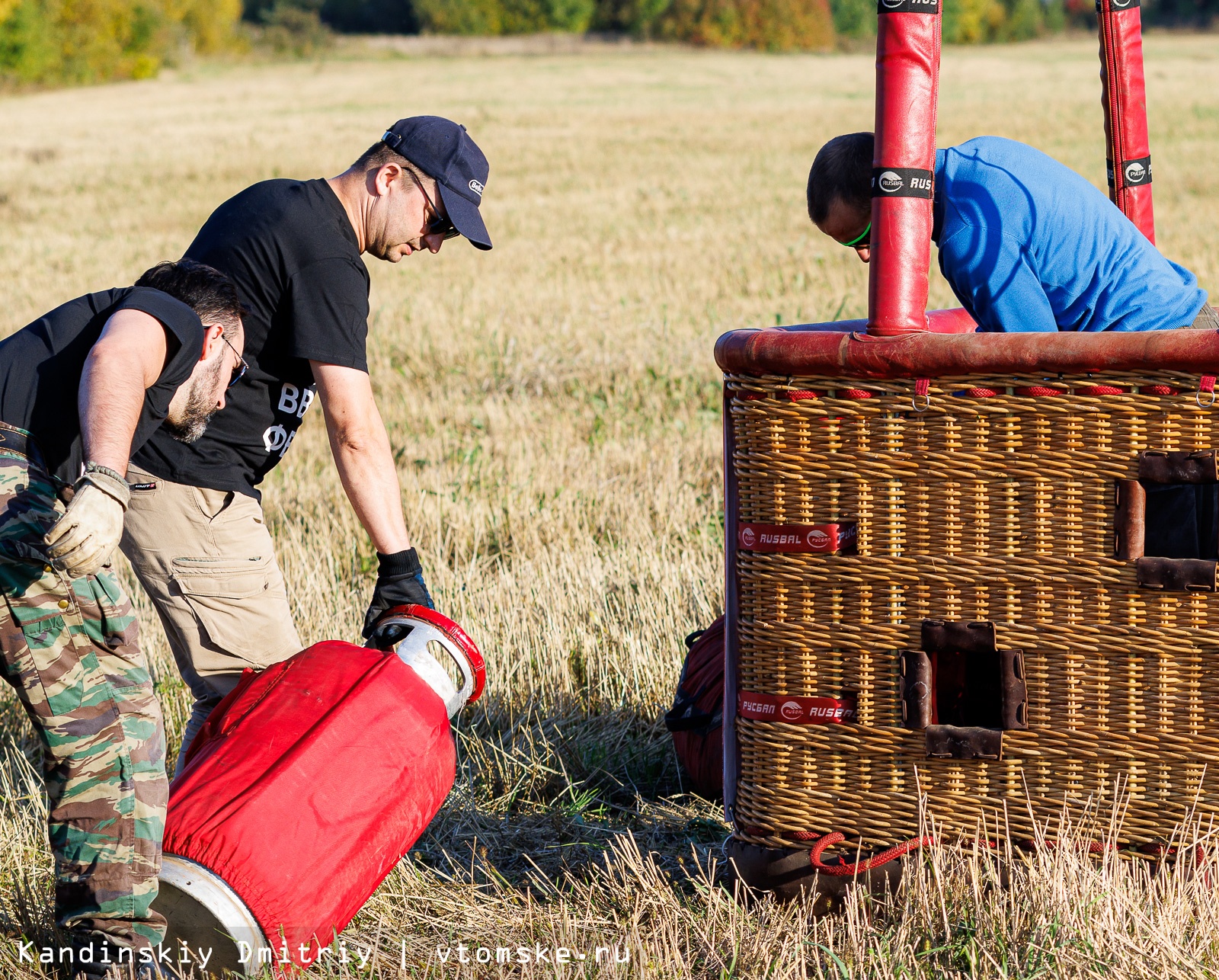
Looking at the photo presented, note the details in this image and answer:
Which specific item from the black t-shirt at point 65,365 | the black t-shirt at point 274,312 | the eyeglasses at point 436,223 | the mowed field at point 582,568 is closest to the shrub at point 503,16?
the mowed field at point 582,568

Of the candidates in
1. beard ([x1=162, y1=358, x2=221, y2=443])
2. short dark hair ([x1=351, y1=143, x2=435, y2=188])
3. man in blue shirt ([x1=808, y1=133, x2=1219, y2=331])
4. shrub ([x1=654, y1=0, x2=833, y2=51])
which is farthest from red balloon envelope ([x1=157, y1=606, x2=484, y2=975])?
shrub ([x1=654, y1=0, x2=833, y2=51])

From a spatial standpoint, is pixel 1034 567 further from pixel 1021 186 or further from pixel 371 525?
pixel 371 525

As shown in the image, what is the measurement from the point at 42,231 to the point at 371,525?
53.7 feet

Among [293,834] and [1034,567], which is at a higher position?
[1034,567]

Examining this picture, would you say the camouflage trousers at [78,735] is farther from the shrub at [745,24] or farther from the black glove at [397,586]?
the shrub at [745,24]

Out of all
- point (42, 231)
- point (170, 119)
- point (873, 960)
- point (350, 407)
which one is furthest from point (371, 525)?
point (170, 119)

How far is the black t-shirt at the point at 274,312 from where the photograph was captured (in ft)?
10.7

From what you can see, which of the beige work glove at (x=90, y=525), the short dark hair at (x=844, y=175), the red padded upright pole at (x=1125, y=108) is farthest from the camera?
the red padded upright pole at (x=1125, y=108)

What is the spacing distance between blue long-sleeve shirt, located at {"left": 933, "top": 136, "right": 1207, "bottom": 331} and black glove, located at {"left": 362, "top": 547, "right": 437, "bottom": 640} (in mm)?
1431

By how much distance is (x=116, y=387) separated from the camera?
2.51 m

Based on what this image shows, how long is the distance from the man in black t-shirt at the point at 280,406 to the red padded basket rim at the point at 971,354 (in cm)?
106

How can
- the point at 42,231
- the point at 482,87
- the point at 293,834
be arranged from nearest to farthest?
the point at 293,834 < the point at 42,231 < the point at 482,87

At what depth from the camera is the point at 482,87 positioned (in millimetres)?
43938

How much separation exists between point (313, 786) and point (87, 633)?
559mm
